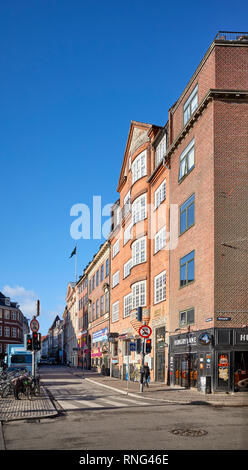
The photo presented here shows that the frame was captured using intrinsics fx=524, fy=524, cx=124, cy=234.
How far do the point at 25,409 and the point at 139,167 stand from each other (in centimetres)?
2441

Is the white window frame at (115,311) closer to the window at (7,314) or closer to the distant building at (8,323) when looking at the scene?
the distant building at (8,323)

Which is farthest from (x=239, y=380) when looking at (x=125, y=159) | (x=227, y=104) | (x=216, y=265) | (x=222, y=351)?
(x=125, y=159)

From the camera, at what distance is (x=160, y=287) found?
110ft

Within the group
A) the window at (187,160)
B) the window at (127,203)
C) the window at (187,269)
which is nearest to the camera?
the window at (187,269)

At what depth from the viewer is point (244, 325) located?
2378cm

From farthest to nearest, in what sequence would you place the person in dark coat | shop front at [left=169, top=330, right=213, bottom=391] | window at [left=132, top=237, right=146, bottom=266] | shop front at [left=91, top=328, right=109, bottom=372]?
shop front at [left=91, top=328, right=109, bottom=372], window at [left=132, top=237, right=146, bottom=266], the person in dark coat, shop front at [left=169, top=330, right=213, bottom=391]

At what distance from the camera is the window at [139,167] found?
38562 millimetres

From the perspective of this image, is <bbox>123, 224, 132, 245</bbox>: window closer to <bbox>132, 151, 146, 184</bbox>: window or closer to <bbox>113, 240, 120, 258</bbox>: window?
<bbox>113, 240, 120, 258</bbox>: window

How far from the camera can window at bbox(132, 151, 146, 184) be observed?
38.6m

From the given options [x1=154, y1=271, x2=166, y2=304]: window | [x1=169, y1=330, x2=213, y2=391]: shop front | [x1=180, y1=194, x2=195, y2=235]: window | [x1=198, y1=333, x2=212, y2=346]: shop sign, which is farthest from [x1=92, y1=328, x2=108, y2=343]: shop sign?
[x1=198, y1=333, x2=212, y2=346]: shop sign

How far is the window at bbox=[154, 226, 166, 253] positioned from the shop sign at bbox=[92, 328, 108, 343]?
70.1ft

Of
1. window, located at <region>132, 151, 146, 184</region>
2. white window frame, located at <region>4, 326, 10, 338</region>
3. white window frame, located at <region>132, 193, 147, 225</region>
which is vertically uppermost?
window, located at <region>132, 151, 146, 184</region>

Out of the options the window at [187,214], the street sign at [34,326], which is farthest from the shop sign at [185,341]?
the street sign at [34,326]

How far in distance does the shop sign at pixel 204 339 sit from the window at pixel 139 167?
54.8 ft
